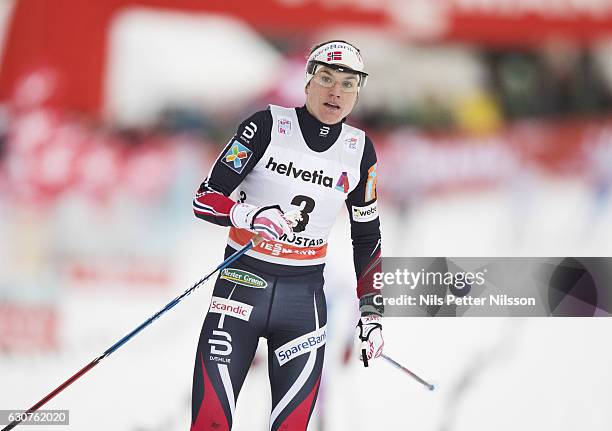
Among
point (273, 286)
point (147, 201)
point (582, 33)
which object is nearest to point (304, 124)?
point (273, 286)

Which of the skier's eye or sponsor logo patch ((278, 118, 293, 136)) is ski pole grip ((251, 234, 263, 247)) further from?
the skier's eye

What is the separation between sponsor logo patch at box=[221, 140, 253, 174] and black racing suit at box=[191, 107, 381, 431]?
0.02m

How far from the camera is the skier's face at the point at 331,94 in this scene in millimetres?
2893

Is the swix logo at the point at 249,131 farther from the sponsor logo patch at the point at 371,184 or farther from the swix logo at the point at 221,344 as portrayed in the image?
the swix logo at the point at 221,344

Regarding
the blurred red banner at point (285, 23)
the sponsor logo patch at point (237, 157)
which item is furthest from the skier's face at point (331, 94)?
the blurred red banner at point (285, 23)

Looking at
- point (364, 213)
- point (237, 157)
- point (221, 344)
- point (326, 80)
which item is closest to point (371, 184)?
point (364, 213)

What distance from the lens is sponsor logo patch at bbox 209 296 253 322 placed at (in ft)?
9.32

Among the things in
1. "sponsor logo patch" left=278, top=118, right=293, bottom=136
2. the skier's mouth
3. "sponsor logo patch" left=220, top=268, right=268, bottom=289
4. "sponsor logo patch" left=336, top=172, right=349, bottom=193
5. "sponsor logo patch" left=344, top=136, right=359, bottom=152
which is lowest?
"sponsor logo patch" left=220, top=268, right=268, bottom=289

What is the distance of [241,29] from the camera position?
682 cm

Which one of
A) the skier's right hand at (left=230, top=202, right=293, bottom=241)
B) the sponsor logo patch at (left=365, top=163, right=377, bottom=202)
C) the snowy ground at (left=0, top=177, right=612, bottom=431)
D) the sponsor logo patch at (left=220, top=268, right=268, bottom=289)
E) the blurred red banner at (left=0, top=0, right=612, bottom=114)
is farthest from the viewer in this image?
the blurred red banner at (left=0, top=0, right=612, bottom=114)

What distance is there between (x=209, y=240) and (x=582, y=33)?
3622 mm

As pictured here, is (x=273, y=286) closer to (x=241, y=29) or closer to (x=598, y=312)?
(x=598, y=312)

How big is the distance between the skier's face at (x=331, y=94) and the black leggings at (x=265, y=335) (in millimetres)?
557

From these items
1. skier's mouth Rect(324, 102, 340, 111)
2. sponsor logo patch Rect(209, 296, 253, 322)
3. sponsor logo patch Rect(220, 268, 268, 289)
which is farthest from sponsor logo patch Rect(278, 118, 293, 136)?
sponsor logo patch Rect(209, 296, 253, 322)
